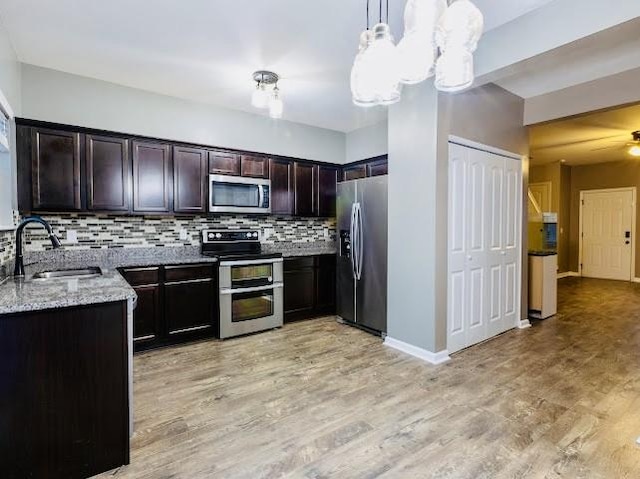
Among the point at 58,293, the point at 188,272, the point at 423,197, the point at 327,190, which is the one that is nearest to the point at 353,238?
the point at 423,197

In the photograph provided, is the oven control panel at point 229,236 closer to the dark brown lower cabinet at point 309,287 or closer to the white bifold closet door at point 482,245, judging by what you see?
the dark brown lower cabinet at point 309,287

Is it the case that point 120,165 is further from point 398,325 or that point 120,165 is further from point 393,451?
point 393,451

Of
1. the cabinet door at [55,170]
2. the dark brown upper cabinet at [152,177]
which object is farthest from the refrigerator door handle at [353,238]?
the cabinet door at [55,170]

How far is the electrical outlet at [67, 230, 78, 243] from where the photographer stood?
3.39 meters

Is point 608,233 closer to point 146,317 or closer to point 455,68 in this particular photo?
point 455,68

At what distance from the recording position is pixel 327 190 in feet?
16.0

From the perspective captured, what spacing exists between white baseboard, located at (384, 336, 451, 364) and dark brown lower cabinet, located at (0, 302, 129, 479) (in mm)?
2354

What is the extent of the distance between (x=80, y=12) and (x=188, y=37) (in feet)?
2.24

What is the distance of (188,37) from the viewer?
8.62 ft

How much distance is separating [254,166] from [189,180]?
81 centimetres

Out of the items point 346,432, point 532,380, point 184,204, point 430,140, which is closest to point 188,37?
point 184,204

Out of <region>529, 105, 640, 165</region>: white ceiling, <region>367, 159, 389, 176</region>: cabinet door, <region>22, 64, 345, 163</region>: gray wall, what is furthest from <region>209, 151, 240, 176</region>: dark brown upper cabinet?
<region>529, 105, 640, 165</region>: white ceiling

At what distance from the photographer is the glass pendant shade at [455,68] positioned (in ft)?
5.25

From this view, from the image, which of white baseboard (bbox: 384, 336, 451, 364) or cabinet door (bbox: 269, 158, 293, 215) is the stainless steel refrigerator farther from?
cabinet door (bbox: 269, 158, 293, 215)
